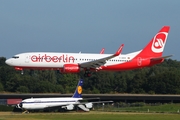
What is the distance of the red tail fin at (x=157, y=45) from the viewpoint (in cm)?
9432

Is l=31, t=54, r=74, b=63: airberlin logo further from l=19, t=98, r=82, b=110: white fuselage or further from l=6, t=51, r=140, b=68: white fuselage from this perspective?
l=19, t=98, r=82, b=110: white fuselage

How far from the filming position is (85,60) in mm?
89625

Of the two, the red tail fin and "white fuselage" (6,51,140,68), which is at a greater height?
the red tail fin

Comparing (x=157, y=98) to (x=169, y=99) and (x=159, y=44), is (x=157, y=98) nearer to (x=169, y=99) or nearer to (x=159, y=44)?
(x=169, y=99)

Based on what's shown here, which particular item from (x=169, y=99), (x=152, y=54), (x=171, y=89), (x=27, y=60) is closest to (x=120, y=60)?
(x=152, y=54)

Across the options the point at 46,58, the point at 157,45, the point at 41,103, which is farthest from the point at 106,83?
the point at 46,58

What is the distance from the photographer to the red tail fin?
9432cm

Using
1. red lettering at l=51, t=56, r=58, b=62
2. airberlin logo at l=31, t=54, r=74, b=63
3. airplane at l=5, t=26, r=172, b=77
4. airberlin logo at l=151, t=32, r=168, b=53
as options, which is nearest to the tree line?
airberlin logo at l=151, t=32, r=168, b=53

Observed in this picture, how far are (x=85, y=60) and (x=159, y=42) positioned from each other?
14097mm

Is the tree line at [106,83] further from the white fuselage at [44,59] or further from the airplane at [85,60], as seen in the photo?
the white fuselage at [44,59]

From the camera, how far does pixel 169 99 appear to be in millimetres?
107562

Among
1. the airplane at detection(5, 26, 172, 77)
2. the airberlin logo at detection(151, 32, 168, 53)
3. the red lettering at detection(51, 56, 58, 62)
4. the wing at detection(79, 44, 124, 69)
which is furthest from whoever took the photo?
the airberlin logo at detection(151, 32, 168, 53)

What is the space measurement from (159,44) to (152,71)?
220ft

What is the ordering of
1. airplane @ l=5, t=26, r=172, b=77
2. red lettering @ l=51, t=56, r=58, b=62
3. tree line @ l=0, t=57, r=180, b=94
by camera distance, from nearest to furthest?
airplane @ l=5, t=26, r=172, b=77, red lettering @ l=51, t=56, r=58, b=62, tree line @ l=0, t=57, r=180, b=94
